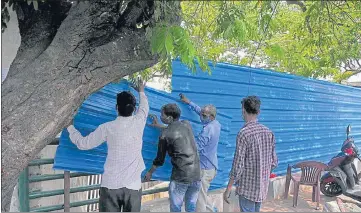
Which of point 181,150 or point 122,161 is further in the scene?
point 181,150

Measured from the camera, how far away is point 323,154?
27.0 ft

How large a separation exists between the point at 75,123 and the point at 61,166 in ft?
1.46

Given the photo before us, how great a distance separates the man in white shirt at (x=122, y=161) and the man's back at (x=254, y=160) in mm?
857

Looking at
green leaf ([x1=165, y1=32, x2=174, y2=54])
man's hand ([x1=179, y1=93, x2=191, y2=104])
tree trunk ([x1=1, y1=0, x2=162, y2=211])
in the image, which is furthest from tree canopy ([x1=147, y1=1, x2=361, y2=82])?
man's hand ([x1=179, y1=93, x2=191, y2=104])

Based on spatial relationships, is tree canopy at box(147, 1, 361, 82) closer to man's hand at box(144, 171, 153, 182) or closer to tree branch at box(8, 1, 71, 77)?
tree branch at box(8, 1, 71, 77)

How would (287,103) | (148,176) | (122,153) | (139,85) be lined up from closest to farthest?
(122,153), (139,85), (148,176), (287,103)

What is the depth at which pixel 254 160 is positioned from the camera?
3.57 metres

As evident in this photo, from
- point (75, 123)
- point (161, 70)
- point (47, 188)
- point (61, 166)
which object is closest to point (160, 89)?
point (161, 70)

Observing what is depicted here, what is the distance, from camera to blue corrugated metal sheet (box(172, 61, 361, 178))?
521 centimetres

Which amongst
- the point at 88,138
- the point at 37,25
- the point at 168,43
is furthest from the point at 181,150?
the point at 37,25

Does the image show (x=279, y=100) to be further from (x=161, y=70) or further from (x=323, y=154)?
(x=161, y=70)

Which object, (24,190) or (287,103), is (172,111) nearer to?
(24,190)

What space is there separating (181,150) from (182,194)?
0.48 metres

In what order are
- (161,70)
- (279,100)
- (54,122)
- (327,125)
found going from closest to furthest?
(54,122) < (161,70) < (279,100) < (327,125)
